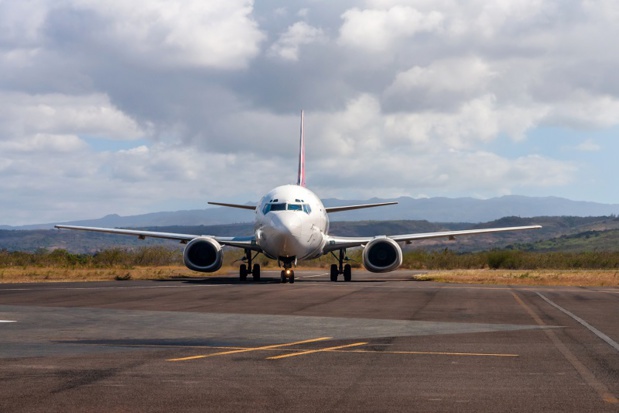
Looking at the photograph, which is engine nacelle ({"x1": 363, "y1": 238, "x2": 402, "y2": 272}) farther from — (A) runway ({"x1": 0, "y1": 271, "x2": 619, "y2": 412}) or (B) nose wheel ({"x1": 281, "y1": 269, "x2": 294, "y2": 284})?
(A) runway ({"x1": 0, "y1": 271, "x2": 619, "y2": 412})

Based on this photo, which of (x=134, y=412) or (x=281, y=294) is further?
(x=281, y=294)

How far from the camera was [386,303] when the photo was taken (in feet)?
80.0

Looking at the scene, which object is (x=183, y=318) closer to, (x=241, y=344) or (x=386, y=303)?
(x=241, y=344)

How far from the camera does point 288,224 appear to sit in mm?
36906

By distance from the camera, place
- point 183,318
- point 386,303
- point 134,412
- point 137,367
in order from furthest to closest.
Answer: point 386,303, point 183,318, point 137,367, point 134,412

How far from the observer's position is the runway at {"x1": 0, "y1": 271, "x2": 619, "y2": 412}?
9.13m

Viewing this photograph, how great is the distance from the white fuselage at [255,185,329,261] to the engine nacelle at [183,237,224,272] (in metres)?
2.63

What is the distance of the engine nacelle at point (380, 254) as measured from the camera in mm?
41000

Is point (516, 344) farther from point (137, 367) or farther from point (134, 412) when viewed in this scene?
point (134, 412)

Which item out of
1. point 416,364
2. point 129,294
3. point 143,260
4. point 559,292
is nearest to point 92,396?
point 416,364

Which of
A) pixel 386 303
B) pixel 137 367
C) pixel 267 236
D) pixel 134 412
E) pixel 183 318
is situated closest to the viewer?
pixel 134 412

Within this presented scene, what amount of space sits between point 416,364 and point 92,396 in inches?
175

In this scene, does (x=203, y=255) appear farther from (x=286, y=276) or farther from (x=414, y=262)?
(x=414, y=262)

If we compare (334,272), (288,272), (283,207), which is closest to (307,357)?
(288,272)
